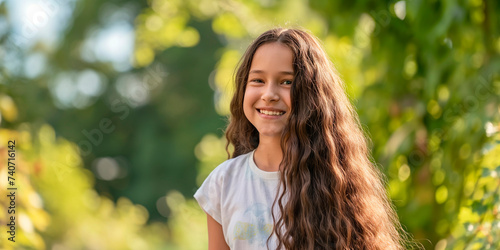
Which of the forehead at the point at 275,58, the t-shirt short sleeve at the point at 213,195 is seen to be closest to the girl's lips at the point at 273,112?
the forehead at the point at 275,58

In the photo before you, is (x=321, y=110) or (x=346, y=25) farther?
(x=346, y=25)

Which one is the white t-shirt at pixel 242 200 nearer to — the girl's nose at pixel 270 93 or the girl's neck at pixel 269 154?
the girl's neck at pixel 269 154

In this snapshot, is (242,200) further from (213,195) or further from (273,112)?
(273,112)

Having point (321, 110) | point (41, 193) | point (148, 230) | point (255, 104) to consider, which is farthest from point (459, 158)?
point (148, 230)

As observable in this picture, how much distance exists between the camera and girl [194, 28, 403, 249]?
62.6 inches

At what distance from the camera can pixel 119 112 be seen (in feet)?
24.8

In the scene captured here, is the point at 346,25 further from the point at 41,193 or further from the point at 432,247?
the point at 41,193

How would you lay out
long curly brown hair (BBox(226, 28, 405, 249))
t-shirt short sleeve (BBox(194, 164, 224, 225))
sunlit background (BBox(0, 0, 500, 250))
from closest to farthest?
1. long curly brown hair (BBox(226, 28, 405, 249))
2. t-shirt short sleeve (BBox(194, 164, 224, 225))
3. sunlit background (BBox(0, 0, 500, 250))

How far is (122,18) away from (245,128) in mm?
5982

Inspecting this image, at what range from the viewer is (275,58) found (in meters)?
1.61

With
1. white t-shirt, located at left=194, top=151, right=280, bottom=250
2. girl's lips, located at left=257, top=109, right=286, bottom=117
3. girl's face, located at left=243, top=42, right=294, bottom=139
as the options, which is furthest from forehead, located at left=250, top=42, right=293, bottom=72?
white t-shirt, located at left=194, top=151, right=280, bottom=250

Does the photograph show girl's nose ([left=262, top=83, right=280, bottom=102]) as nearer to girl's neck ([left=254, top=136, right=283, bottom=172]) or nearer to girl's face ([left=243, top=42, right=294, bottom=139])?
girl's face ([left=243, top=42, right=294, bottom=139])

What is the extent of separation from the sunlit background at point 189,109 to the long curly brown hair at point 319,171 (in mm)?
354

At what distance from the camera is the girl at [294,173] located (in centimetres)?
159
